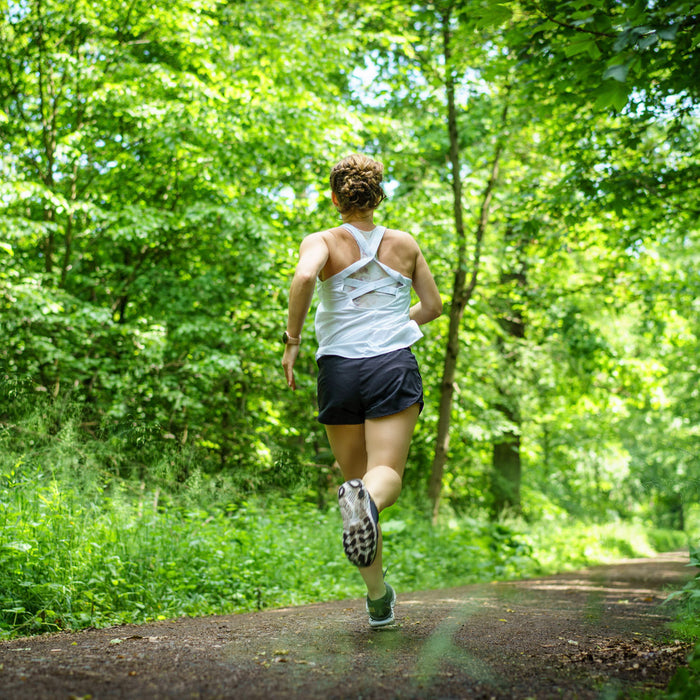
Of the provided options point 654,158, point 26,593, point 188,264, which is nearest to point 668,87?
point 654,158

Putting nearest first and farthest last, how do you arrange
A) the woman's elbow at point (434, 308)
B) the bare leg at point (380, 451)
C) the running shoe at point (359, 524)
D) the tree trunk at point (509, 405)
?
the running shoe at point (359, 524), the bare leg at point (380, 451), the woman's elbow at point (434, 308), the tree trunk at point (509, 405)

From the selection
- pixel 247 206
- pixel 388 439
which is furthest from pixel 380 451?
pixel 247 206

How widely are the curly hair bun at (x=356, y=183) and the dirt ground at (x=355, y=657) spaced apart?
2002 mm

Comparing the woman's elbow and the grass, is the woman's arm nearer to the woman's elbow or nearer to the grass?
the woman's elbow

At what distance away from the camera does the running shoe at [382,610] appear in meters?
3.11

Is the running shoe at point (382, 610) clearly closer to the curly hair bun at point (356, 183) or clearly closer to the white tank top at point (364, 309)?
the white tank top at point (364, 309)

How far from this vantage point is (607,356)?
538 inches

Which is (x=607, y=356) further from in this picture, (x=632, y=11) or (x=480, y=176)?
(x=632, y=11)

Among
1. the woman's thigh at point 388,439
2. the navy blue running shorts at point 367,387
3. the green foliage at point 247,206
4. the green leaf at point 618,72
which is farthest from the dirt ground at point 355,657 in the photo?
the green foliage at point 247,206

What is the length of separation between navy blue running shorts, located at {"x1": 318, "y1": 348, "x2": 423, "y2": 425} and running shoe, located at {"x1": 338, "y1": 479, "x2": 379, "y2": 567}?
44 centimetres

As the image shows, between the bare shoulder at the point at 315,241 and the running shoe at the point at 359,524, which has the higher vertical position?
the bare shoulder at the point at 315,241

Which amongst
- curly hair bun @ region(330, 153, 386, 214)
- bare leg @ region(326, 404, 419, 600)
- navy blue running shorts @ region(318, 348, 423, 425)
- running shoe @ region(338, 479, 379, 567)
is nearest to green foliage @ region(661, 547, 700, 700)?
running shoe @ region(338, 479, 379, 567)

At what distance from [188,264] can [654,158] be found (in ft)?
23.5

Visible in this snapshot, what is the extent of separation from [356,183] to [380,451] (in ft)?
4.23
